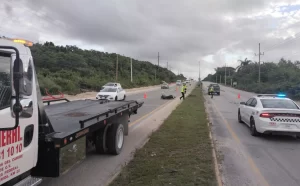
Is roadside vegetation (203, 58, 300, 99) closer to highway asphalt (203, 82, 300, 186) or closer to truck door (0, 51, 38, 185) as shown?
highway asphalt (203, 82, 300, 186)

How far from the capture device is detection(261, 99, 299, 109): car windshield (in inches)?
399

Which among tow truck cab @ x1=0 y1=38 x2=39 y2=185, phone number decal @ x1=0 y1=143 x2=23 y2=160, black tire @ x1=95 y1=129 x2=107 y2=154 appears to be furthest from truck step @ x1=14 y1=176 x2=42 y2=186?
black tire @ x1=95 y1=129 x2=107 y2=154

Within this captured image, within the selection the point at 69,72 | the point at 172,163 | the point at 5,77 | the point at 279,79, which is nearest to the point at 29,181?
the point at 5,77

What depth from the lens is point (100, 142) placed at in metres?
6.75

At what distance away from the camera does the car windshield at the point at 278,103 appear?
1013 cm

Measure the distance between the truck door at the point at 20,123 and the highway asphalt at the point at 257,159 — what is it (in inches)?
137

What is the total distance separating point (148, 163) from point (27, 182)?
2.86m

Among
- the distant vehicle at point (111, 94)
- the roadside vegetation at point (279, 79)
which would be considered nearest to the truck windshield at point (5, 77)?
the distant vehicle at point (111, 94)

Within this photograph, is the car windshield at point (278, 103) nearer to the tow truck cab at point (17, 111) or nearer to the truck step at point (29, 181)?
the truck step at point (29, 181)

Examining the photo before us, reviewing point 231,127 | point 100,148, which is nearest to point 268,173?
point 100,148

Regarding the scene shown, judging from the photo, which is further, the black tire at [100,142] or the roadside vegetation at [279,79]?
the roadside vegetation at [279,79]

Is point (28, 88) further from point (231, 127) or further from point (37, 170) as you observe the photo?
point (231, 127)

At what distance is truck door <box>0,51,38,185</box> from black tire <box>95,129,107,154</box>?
2812 millimetres

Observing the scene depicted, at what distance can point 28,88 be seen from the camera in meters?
3.44
